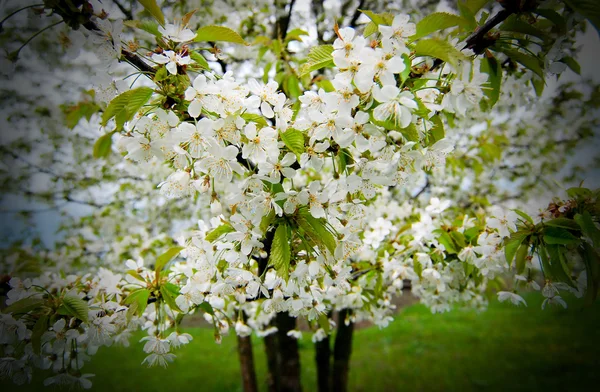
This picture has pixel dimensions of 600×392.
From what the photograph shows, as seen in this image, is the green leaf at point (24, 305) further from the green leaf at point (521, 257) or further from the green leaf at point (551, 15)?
the green leaf at point (551, 15)

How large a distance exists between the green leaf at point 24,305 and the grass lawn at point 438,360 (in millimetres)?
5014

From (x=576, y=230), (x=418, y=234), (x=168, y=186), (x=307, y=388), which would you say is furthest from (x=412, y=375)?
(x=168, y=186)

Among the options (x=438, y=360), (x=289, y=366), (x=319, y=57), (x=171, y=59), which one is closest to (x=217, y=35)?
(x=171, y=59)

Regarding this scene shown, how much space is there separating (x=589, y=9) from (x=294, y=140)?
3.30 ft

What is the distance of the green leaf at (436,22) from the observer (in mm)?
1051

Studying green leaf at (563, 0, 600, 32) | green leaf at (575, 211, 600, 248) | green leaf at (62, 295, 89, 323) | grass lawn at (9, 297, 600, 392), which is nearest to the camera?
green leaf at (563, 0, 600, 32)

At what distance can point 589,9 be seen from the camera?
0.97m

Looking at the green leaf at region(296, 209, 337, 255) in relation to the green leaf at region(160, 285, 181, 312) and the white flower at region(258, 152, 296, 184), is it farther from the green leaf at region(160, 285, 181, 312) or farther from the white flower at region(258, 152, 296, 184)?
the green leaf at region(160, 285, 181, 312)

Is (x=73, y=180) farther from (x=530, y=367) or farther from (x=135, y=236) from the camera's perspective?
(x=530, y=367)

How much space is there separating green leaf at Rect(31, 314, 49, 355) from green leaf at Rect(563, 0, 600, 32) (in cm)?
234

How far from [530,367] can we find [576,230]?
593cm

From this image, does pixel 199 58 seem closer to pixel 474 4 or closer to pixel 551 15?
pixel 474 4

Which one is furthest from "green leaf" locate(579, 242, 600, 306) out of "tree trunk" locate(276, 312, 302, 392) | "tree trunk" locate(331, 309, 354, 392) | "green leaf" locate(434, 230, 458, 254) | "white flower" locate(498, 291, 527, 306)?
"tree trunk" locate(331, 309, 354, 392)

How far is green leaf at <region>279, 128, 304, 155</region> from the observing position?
107cm
